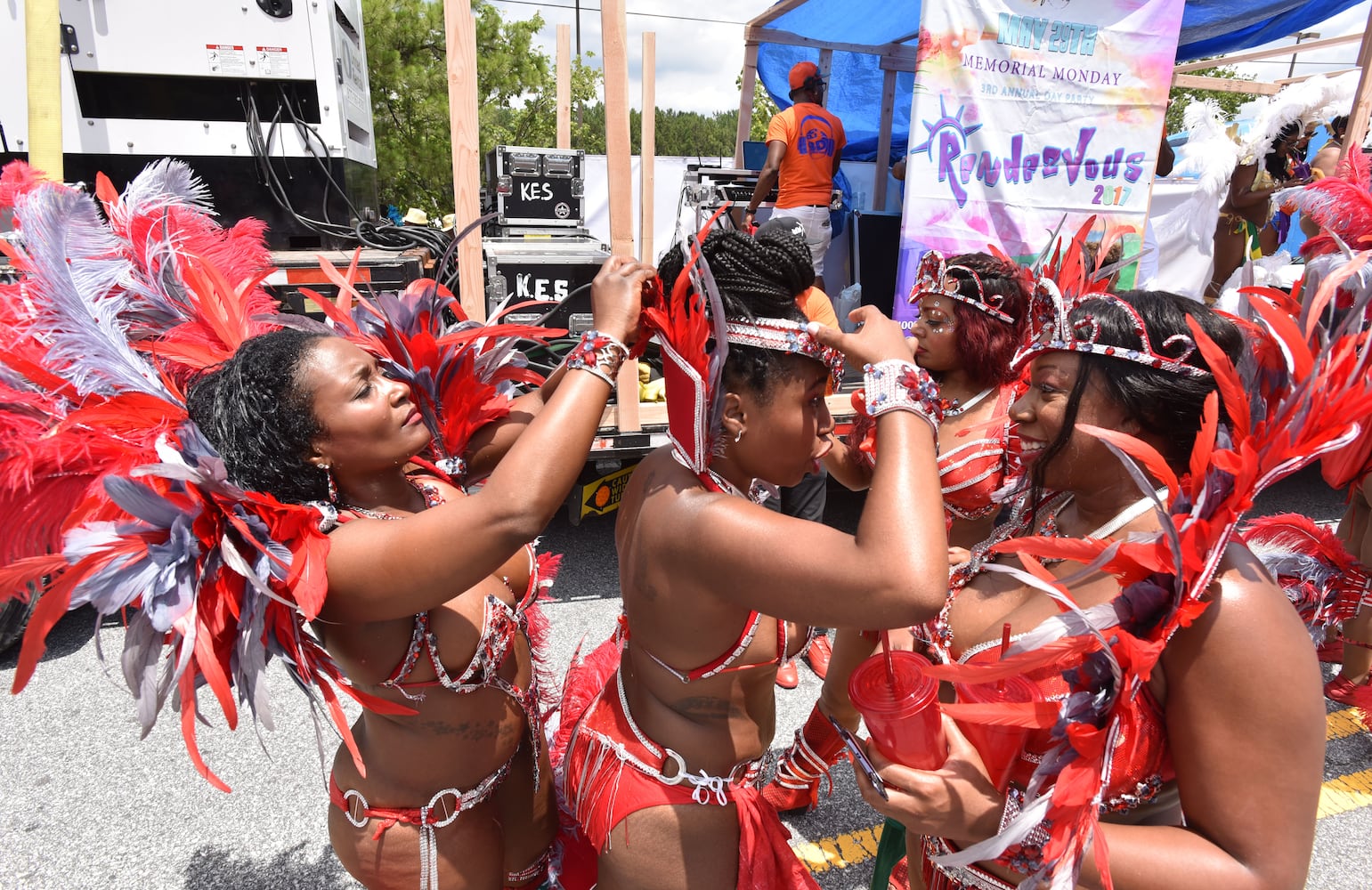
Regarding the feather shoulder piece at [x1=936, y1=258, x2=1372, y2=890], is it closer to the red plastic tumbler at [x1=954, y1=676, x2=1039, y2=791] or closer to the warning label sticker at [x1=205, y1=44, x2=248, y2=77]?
the red plastic tumbler at [x1=954, y1=676, x2=1039, y2=791]

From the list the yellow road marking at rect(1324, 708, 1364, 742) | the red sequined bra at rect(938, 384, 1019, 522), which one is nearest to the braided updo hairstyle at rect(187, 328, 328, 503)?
the red sequined bra at rect(938, 384, 1019, 522)

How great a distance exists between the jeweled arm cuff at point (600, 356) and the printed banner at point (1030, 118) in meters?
4.32

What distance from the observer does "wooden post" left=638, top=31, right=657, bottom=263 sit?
349 centimetres

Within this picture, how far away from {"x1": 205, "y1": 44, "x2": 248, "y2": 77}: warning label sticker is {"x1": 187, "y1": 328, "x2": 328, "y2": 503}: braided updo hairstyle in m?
4.23

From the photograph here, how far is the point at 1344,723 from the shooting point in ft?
11.8

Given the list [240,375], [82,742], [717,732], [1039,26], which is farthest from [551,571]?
[1039,26]

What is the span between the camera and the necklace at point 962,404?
2820 millimetres

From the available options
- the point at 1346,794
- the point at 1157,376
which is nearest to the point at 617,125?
the point at 1157,376

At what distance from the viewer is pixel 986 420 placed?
2758mm

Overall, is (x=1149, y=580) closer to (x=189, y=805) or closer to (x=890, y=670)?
(x=890, y=670)

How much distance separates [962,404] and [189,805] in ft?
11.0

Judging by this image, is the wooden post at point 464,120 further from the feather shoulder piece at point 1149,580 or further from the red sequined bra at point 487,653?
the feather shoulder piece at point 1149,580

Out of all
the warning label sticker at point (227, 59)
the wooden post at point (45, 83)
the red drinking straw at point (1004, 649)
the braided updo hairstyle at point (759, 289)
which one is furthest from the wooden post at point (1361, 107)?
the wooden post at point (45, 83)

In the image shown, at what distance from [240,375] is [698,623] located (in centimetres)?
104
